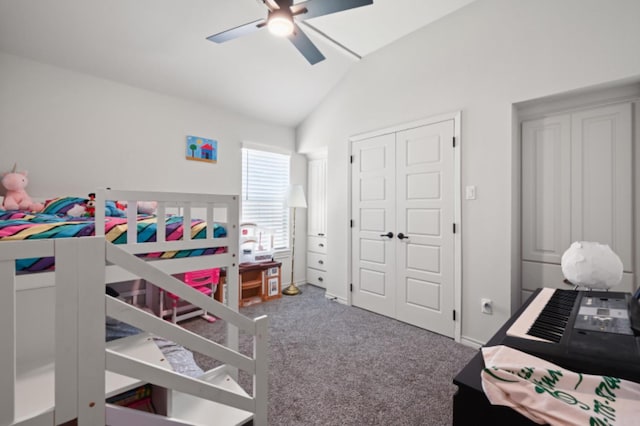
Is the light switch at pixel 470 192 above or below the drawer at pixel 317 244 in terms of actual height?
above

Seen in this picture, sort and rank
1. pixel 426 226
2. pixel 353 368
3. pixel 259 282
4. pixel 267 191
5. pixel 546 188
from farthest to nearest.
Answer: pixel 267 191 → pixel 259 282 → pixel 426 226 → pixel 546 188 → pixel 353 368

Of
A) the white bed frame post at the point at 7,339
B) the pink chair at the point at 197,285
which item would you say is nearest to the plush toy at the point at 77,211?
the pink chair at the point at 197,285

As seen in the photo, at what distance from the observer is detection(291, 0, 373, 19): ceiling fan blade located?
1620 mm

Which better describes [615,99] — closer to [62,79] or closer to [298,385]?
[298,385]

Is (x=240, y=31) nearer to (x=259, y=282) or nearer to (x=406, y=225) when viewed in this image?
(x=406, y=225)

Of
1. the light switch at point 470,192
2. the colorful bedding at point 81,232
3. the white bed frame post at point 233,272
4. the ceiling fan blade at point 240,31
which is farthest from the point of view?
the light switch at point 470,192

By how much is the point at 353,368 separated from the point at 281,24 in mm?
2364

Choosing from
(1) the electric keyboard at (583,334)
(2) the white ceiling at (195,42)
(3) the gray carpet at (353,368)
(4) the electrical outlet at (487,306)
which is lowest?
(3) the gray carpet at (353,368)

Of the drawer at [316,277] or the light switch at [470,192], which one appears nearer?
the light switch at [470,192]

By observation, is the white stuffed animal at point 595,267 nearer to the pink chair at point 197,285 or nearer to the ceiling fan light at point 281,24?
the ceiling fan light at point 281,24

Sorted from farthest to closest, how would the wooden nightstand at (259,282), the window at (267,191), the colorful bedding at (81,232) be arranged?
the window at (267,191) < the wooden nightstand at (259,282) < the colorful bedding at (81,232)

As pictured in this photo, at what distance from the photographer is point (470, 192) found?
243cm

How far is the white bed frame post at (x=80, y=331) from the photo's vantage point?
68cm

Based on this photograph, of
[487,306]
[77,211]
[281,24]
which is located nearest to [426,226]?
[487,306]
